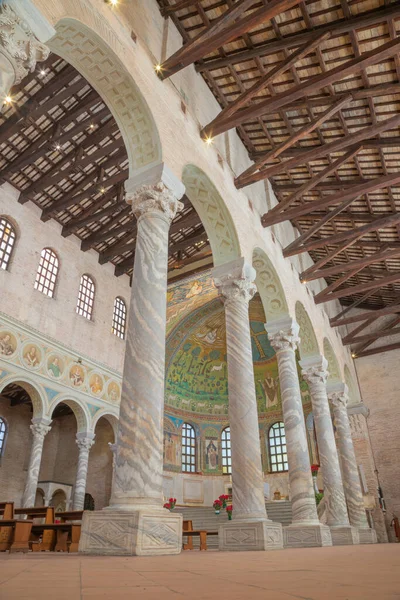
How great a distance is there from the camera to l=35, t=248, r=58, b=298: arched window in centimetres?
1457

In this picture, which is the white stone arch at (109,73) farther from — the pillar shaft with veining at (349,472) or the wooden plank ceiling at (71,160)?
the pillar shaft with veining at (349,472)

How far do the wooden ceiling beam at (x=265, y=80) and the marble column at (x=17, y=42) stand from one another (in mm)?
4856

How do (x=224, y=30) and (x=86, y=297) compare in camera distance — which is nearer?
(x=224, y=30)

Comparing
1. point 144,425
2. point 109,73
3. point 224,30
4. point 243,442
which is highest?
point 224,30

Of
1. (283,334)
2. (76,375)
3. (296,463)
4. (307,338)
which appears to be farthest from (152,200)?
(76,375)

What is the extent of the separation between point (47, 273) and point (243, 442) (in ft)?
32.8

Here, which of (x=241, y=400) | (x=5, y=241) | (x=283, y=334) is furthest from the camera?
(x=5, y=241)

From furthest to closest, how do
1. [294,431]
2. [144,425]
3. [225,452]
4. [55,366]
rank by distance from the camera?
[225,452] → [55,366] → [294,431] → [144,425]

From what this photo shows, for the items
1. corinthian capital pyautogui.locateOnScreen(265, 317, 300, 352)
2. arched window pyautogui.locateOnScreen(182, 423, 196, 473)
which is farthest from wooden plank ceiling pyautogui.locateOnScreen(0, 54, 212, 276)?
arched window pyautogui.locateOnScreen(182, 423, 196, 473)

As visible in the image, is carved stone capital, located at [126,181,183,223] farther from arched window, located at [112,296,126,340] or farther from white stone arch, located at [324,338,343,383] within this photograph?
white stone arch, located at [324,338,343,383]

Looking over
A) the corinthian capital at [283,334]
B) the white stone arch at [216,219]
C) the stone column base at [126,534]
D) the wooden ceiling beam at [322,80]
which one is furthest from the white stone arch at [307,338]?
the stone column base at [126,534]

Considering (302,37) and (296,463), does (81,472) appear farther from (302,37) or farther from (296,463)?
(302,37)

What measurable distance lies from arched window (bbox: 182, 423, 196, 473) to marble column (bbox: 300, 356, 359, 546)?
9701mm

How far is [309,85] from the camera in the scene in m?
8.82
